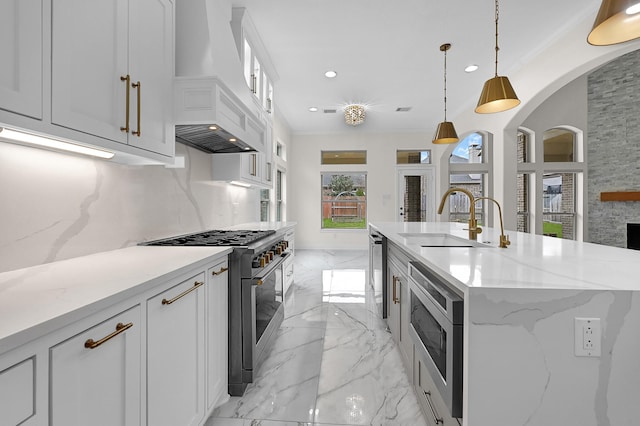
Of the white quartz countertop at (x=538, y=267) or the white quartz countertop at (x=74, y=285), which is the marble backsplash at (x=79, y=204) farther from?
the white quartz countertop at (x=538, y=267)

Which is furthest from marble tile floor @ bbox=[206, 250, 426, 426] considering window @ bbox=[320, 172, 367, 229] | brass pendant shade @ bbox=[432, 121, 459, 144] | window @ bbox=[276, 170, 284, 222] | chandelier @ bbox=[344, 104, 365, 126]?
window @ bbox=[320, 172, 367, 229]

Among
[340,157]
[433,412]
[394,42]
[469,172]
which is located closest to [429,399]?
[433,412]

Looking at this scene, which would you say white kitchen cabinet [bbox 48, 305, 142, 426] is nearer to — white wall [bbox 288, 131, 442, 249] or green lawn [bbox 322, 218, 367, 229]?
white wall [bbox 288, 131, 442, 249]

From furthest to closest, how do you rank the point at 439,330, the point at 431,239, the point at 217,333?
the point at 431,239, the point at 217,333, the point at 439,330

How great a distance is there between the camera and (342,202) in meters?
8.10

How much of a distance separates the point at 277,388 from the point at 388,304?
130 cm

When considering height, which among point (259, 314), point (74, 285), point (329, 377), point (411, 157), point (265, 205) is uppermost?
point (411, 157)

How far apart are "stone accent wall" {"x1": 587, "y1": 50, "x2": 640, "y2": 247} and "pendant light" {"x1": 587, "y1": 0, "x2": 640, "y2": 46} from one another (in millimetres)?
5529

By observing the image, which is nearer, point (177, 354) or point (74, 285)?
point (74, 285)

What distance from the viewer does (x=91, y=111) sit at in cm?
117

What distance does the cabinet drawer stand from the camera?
60 centimetres

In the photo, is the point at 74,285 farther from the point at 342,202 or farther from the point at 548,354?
the point at 342,202

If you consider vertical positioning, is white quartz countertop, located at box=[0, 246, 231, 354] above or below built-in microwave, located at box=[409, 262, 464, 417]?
above

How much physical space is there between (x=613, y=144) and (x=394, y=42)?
Result: 5012 mm
